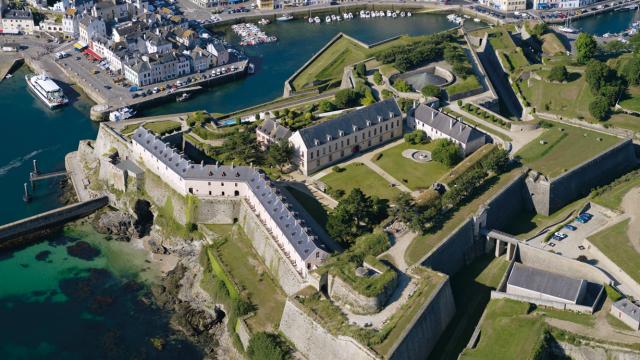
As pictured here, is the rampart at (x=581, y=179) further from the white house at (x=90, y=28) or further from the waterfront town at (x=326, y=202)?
the white house at (x=90, y=28)

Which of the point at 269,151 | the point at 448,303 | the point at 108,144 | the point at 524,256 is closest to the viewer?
the point at 448,303

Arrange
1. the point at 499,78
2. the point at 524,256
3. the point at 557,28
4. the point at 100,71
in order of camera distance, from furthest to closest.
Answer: the point at 557,28, the point at 100,71, the point at 499,78, the point at 524,256

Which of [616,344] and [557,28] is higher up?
[557,28]

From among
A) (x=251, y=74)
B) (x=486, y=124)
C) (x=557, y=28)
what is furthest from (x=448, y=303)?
(x=557, y=28)

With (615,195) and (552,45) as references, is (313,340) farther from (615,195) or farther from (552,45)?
(552,45)

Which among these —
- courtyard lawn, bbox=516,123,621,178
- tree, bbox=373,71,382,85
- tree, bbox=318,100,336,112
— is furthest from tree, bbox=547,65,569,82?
tree, bbox=318,100,336,112

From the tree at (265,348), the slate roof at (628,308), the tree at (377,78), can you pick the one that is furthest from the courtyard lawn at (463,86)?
the tree at (265,348)

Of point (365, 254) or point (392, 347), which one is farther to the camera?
point (365, 254)

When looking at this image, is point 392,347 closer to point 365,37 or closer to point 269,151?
point 269,151
